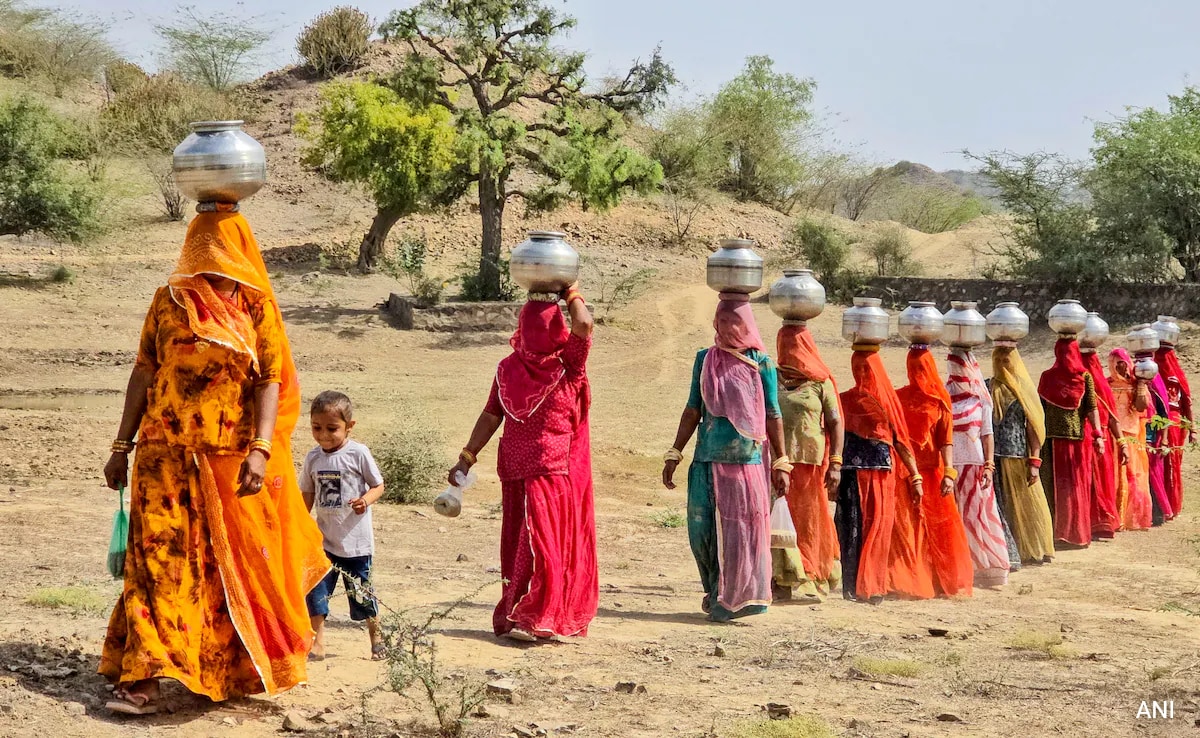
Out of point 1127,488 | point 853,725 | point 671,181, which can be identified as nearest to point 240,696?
point 853,725

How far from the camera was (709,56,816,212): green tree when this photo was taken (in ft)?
140

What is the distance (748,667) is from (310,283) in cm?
2125

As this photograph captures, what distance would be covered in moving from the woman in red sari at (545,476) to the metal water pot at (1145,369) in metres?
7.28

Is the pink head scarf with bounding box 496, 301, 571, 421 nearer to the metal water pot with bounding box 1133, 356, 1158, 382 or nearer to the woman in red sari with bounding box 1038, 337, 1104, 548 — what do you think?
the woman in red sari with bounding box 1038, 337, 1104, 548

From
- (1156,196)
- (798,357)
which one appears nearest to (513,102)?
(1156,196)

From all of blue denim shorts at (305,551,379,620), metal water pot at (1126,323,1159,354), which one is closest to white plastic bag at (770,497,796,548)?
blue denim shorts at (305,551,379,620)

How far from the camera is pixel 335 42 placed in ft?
138

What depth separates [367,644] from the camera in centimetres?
600

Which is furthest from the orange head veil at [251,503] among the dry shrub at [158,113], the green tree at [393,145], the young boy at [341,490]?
the dry shrub at [158,113]

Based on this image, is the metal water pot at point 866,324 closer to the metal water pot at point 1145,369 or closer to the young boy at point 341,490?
the young boy at point 341,490

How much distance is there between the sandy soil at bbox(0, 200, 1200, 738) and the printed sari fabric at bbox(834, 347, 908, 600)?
0.93 feet

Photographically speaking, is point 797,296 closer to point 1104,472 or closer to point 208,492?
point 208,492

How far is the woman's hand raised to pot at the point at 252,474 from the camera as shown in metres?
4.55

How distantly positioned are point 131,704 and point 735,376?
3.52m
